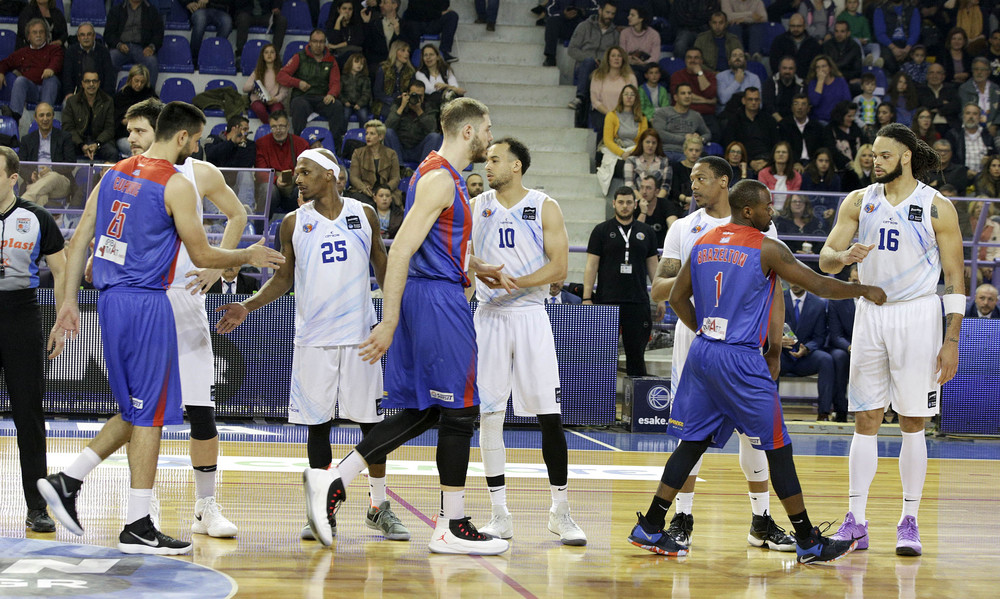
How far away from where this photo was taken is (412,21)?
1697cm

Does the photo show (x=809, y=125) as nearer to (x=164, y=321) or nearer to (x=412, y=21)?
(x=412, y=21)

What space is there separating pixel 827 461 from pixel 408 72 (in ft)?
28.0

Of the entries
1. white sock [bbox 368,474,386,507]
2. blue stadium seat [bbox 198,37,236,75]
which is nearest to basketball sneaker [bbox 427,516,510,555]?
white sock [bbox 368,474,386,507]

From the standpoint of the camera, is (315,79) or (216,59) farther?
(216,59)

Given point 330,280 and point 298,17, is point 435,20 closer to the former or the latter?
point 298,17

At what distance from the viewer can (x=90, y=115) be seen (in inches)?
572

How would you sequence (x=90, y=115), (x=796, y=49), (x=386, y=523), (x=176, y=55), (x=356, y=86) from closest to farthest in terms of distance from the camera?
(x=386, y=523) → (x=90, y=115) → (x=356, y=86) → (x=176, y=55) → (x=796, y=49)

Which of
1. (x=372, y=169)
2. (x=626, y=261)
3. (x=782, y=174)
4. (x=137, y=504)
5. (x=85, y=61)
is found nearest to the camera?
(x=137, y=504)

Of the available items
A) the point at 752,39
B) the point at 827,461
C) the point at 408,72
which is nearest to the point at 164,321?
the point at 827,461

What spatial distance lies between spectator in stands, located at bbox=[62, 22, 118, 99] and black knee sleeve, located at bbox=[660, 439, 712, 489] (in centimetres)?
1183

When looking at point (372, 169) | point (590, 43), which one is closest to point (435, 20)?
point (590, 43)

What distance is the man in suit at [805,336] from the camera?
1249cm

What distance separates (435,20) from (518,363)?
1204 cm

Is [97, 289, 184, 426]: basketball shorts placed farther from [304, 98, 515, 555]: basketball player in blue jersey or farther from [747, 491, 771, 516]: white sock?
[747, 491, 771, 516]: white sock
